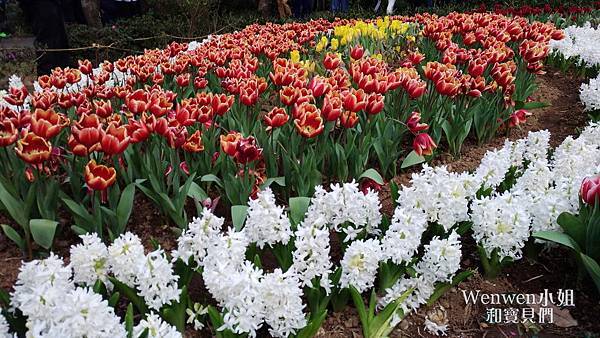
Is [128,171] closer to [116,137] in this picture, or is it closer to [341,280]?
[116,137]

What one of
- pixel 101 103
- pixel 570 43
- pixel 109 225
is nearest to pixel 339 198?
pixel 109 225

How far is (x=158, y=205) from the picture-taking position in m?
2.83

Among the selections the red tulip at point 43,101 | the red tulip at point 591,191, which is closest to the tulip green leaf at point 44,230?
the red tulip at point 43,101

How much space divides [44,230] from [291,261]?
3.76 feet

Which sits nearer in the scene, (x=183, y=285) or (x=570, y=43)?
(x=183, y=285)

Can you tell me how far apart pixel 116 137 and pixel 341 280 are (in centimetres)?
120

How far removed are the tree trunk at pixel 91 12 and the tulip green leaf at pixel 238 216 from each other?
1109cm

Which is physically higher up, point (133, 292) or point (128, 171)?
point (128, 171)

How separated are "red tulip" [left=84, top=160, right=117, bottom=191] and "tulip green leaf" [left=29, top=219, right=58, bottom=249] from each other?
13.7 inches

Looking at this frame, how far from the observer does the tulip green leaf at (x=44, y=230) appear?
2.44 metres

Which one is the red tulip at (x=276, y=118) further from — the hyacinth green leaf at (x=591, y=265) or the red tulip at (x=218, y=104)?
the hyacinth green leaf at (x=591, y=265)

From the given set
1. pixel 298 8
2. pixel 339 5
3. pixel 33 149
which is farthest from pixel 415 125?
pixel 339 5

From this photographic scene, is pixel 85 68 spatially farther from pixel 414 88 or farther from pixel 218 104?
pixel 414 88

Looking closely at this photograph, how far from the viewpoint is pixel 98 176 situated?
226 cm
